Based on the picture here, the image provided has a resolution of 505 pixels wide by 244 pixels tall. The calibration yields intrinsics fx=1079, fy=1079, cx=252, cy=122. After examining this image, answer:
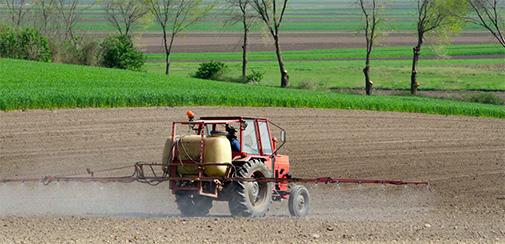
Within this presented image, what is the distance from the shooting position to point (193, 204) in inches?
867

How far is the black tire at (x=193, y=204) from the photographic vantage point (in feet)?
71.1

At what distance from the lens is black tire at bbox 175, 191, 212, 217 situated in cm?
2166

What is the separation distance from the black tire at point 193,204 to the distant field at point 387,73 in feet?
155

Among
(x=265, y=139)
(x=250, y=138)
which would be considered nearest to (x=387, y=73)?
(x=265, y=139)

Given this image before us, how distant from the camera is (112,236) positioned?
1720 cm

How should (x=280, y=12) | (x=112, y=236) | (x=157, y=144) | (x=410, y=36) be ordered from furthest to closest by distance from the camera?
1. (x=410, y=36)
2. (x=280, y=12)
3. (x=157, y=144)
4. (x=112, y=236)

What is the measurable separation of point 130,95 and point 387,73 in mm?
49897

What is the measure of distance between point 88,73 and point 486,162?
1001 inches

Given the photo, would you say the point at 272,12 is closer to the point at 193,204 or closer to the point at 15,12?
the point at 15,12

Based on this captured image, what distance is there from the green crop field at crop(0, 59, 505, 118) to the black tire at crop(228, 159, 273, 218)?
53.7 feet

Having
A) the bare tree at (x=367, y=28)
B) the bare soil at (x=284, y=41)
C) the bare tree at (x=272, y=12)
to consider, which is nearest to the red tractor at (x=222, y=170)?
the bare tree at (x=367, y=28)

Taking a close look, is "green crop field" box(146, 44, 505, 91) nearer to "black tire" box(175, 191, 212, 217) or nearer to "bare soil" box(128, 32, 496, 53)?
"bare soil" box(128, 32, 496, 53)

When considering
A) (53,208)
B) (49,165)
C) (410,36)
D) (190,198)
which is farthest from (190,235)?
(410,36)

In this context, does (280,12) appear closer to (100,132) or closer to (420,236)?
(100,132)
